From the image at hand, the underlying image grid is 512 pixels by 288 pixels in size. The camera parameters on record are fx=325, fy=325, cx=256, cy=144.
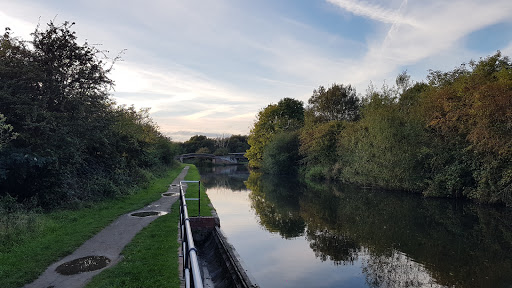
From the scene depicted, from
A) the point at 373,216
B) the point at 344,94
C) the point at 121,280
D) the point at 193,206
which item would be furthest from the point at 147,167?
the point at 344,94

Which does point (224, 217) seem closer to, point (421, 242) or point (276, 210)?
point (276, 210)

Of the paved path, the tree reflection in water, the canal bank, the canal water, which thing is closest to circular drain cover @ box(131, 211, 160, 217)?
the paved path

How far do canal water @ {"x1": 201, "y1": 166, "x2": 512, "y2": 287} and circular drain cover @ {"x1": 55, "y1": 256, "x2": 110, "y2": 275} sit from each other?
294cm

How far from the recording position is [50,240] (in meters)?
7.11

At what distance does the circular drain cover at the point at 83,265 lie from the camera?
18.4 feet

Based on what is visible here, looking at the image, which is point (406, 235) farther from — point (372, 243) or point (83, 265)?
point (83, 265)

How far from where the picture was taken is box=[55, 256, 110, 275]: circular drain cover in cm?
561

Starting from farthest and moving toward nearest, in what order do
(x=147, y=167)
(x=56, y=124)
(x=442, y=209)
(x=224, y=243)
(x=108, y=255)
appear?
1. (x=147, y=167)
2. (x=442, y=209)
3. (x=56, y=124)
4. (x=224, y=243)
5. (x=108, y=255)

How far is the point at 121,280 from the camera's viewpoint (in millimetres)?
5090

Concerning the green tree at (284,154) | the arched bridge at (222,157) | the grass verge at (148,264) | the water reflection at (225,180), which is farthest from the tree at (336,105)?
the arched bridge at (222,157)

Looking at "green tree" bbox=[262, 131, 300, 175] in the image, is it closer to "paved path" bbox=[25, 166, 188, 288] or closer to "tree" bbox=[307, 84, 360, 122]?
"tree" bbox=[307, 84, 360, 122]

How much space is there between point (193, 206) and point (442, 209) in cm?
1222

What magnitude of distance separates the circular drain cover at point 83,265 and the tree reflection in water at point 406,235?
5738 mm

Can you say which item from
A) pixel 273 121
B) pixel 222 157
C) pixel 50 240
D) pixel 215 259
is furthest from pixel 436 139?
pixel 222 157
